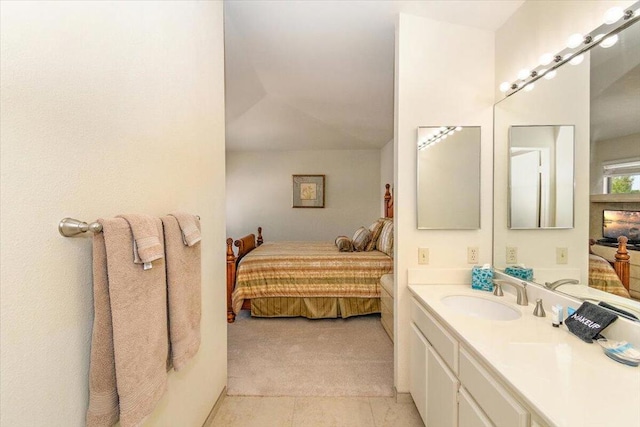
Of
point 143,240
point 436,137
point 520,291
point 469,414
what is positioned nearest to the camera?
point 143,240

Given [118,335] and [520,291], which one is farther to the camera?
[520,291]

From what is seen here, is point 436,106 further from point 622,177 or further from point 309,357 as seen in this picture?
Result: point 309,357

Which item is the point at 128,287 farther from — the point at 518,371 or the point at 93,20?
the point at 518,371

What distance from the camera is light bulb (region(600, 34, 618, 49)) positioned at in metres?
1.20

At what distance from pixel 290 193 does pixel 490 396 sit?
5193mm

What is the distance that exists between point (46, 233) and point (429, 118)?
79.4 inches

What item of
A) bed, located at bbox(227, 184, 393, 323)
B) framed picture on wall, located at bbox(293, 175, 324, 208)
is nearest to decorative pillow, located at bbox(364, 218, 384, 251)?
bed, located at bbox(227, 184, 393, 323)

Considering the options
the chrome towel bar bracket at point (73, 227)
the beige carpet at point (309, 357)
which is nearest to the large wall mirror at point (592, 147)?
the beige carpet at point (309, 357)

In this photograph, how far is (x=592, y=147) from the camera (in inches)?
51.4

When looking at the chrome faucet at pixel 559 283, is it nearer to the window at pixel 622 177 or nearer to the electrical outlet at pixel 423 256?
the window at pixel 622 177

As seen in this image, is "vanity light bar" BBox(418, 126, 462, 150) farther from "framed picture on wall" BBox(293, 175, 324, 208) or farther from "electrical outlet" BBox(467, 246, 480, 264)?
"framed picture on wall" BBox(293, 175, 324, 208)

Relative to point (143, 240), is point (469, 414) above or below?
below

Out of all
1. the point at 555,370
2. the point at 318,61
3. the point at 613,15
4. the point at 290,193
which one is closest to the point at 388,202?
the point at 290,193

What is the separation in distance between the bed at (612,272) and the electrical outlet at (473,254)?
0.67 metres
